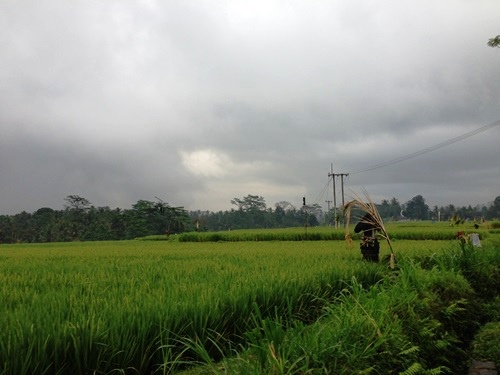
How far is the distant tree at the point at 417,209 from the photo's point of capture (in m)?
124

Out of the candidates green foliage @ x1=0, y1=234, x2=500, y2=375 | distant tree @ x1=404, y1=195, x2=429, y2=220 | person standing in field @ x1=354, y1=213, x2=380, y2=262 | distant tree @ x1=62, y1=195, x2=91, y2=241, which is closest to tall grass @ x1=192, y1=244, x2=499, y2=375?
green foliage @ x1=0, y1=234, x2=500, y2=375

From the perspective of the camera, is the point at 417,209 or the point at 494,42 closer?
the point at 494,42

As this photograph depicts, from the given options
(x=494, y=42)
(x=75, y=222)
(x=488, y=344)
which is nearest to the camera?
(x=488, y=344)

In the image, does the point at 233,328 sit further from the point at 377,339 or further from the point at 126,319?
the point at 377,339

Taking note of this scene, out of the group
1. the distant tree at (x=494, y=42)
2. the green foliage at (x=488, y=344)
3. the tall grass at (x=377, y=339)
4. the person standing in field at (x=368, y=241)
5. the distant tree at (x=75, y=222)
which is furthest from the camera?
the distant tree at (x=75, y=222)

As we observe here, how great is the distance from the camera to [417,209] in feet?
408

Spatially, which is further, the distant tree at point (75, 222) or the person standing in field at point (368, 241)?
the distant tree at point (75, 222)

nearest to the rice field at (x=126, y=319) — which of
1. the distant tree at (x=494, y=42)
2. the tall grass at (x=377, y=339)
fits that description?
the tall grass at (x=377, y=339)

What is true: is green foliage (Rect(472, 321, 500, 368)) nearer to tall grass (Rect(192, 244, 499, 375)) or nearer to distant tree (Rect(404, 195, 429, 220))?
tall grass (Rect(192, 244, 499, 375))

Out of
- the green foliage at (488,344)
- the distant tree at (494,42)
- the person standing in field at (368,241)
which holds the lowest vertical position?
the green foliage at (488,344)

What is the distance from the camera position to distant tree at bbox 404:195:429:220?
124269mm

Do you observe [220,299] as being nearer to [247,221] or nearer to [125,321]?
[125,321]

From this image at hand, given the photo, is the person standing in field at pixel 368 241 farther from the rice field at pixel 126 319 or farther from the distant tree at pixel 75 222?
the distant tree at pixel 75 222

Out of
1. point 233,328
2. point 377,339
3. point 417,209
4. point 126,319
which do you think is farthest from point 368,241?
point 417,209
